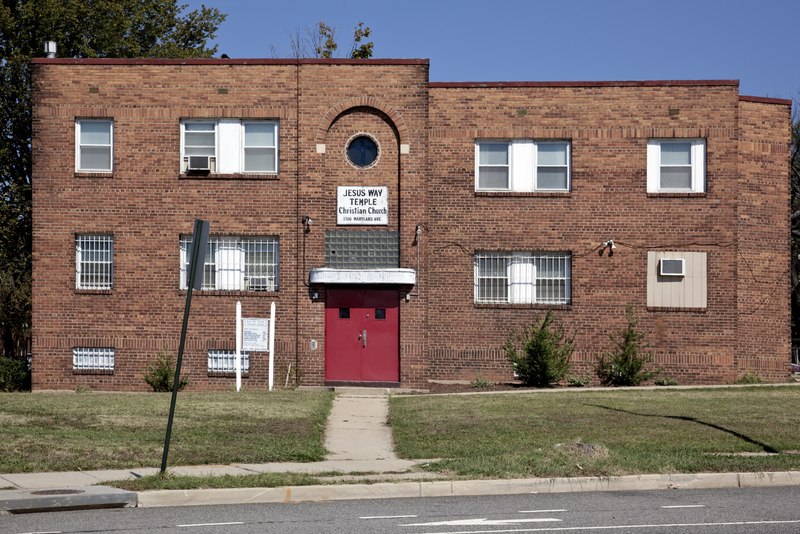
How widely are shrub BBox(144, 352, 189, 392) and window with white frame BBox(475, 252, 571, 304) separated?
7.62 m

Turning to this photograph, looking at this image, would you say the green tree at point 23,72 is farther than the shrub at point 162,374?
Yes

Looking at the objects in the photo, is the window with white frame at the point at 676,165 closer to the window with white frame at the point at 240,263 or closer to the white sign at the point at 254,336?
the window with white frame at the point at 240,263

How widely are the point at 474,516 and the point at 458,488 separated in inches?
70.5

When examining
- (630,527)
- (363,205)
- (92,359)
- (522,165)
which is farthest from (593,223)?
(630,527)

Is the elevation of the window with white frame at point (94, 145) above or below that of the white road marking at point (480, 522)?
above

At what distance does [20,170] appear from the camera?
43844 millimetres

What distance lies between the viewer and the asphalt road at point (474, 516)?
444 inches

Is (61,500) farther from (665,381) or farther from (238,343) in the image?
(665,381)

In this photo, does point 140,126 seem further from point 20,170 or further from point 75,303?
point 20,170

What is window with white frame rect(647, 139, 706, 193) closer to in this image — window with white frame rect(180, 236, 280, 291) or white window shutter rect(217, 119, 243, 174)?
window with white frame rect(180, 236, 280, 291)

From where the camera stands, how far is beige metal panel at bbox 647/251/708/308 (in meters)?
28.7

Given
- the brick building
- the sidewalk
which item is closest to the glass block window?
the brick building

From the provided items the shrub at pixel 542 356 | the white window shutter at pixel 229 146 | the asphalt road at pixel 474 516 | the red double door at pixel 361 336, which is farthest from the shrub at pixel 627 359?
the asphalt road at pixel 474 516

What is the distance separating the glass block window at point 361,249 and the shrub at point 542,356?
3647 mm
